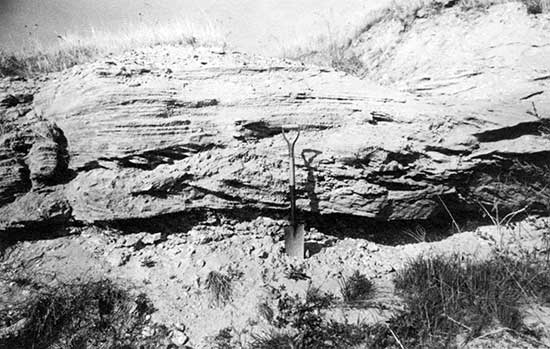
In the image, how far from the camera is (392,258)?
416 centimetres

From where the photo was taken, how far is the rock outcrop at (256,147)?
3891mm

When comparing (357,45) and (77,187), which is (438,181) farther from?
(77,187)

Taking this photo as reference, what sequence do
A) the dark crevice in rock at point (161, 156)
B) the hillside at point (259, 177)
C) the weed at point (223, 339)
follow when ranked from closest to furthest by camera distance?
the weed at point (223, 339), the hillside at point (259, 177), the dark crevice in rock at point (161, 156)

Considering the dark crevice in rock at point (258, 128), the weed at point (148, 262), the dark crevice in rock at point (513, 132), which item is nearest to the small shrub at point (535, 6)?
the dark crevice in rock at point (513, 132)

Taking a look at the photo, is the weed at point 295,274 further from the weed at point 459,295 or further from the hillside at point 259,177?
the weed at point 459,295

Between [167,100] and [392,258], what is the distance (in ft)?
10.6

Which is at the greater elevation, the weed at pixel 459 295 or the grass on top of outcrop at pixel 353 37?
the grass on top of outcrop at pixel 353 37

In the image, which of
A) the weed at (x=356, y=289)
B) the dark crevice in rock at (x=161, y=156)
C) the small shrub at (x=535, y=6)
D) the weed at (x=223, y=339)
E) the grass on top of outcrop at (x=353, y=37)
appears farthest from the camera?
the grass on top of outcrop at (x=353, y=37)

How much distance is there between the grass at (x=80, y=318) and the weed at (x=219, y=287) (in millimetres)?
636

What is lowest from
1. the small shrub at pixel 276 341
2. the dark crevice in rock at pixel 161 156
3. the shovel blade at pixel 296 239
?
the small shrub at pixel 276 341

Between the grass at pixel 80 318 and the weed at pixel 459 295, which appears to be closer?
the weed at pixel 459 295

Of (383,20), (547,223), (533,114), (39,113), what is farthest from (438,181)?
(39,113)

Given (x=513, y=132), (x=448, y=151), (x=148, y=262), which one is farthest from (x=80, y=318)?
(x=513, y=132)

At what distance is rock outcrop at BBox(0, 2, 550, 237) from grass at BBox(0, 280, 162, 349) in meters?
0.88
